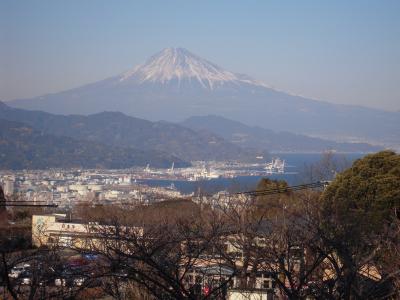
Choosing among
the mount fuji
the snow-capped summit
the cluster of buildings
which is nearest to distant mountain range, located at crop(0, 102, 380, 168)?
the cluster of buildings

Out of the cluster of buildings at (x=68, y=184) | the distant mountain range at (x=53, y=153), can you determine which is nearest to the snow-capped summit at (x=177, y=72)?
the distant mountain range at (x=53, y=153)

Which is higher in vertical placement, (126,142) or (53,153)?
(126,142)

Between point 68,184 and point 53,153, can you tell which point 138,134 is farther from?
point 68,184

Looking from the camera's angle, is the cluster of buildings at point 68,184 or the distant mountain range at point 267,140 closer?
the cluster of buildings at point 68,184

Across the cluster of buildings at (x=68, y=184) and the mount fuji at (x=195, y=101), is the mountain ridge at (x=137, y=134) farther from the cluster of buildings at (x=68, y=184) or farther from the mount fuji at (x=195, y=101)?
the mount fuji at (x=195, y=101)

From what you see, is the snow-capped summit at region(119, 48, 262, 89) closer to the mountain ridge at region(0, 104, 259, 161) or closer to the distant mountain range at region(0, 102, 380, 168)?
the distant mountain range at region(0, 102, 380, 168)

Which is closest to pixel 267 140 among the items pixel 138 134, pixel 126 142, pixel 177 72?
pixel 138 134
